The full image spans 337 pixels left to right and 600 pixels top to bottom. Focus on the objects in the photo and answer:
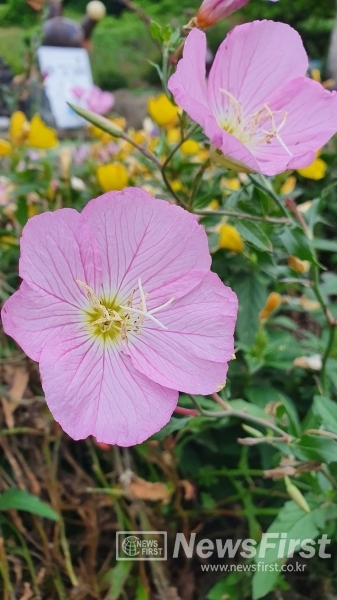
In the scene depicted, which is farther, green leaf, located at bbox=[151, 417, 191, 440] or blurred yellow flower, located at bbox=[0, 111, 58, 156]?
blurred yellow flower, located at bbox=[0, 111, 58, 156]

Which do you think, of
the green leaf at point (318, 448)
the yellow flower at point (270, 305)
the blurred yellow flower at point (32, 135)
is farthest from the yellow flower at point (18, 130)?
the green leaf at point (318, 448)

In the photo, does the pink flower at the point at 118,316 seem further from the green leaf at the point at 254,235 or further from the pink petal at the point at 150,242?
the green leaf at the point at 254,235

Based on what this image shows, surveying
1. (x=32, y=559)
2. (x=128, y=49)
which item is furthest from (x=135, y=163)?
(x=128, y=49)

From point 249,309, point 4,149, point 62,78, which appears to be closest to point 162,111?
point 4,149

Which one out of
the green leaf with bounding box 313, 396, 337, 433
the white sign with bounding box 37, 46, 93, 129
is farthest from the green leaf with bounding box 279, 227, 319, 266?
the white sign with bounding box 37, 46, 93, 129

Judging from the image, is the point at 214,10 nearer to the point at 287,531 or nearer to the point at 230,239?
the point at 230,239

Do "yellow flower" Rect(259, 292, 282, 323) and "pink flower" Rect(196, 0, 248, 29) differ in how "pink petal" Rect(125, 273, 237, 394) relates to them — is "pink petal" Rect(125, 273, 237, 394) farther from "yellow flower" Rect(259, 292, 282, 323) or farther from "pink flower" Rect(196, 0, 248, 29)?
"yellow flower" Rect(259, 292, 282, 323)

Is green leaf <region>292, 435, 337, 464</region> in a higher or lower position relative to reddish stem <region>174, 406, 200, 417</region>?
lower
